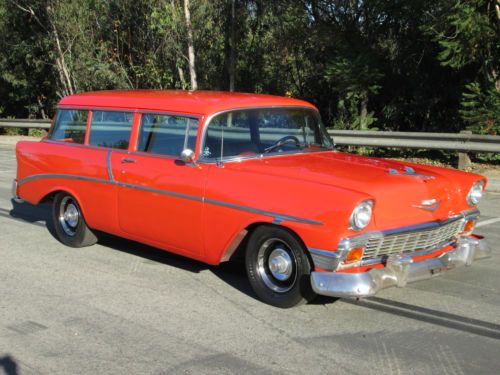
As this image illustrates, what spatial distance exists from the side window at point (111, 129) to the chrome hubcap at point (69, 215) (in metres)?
0.81

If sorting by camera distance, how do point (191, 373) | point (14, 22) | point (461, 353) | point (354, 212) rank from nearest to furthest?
point (191, 373)
point (461, 353)
point (354, 212)
point (14, 22)

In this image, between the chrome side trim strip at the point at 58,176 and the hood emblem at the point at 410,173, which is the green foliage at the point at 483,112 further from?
the chrome side trim strip at the point at 58,176

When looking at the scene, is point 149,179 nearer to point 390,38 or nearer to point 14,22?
point 390,38

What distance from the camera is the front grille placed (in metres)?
4.31

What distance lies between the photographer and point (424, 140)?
43.3ft

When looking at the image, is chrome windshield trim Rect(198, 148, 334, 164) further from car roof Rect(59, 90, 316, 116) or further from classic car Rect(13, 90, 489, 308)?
car roof Rect(59, 90, 316, 116)

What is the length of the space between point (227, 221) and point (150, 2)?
830 inches

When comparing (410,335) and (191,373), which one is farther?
(410,335)

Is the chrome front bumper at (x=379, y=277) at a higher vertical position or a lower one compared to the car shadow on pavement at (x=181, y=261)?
higher

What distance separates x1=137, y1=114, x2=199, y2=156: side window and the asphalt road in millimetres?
1222

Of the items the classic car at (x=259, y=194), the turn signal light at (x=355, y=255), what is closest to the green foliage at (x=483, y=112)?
the classic car at (x=259, y=194)

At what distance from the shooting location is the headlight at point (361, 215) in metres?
4.16

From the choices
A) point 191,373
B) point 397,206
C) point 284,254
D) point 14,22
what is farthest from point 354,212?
point 14,22

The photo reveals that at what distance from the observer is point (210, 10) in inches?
923
